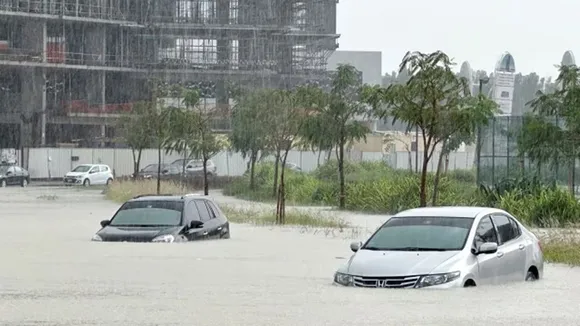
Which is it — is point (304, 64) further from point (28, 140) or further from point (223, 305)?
point (223, 305)

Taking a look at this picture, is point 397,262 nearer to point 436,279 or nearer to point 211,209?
point 436,279

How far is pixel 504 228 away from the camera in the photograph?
670 inches

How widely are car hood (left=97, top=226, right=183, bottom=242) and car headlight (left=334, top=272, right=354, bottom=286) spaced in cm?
797

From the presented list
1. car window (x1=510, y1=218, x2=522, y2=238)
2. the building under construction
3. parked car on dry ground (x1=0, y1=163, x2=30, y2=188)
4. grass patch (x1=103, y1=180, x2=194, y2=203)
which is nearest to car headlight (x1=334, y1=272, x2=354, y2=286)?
car window (x1=510, y1=218, x2=522, y2=238)

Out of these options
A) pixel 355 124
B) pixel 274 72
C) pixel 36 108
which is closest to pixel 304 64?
pixel 274 72

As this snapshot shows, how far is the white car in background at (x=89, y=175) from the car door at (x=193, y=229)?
46536mm

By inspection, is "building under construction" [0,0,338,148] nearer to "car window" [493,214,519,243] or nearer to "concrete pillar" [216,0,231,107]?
"concrete pillar" [216,0,231,107]

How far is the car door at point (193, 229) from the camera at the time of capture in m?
23.6

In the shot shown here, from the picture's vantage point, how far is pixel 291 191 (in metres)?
52.2

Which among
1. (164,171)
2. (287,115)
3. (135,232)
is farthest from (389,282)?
(164,171)

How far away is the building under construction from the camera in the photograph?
8825 centimetres

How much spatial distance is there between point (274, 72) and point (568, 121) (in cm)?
6416

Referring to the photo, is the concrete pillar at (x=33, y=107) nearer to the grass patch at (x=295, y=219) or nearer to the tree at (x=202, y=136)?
the tree at (x=202, y=136)

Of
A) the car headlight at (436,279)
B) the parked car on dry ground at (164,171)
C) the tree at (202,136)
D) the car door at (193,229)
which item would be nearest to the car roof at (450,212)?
the car headlight at (436,279)
